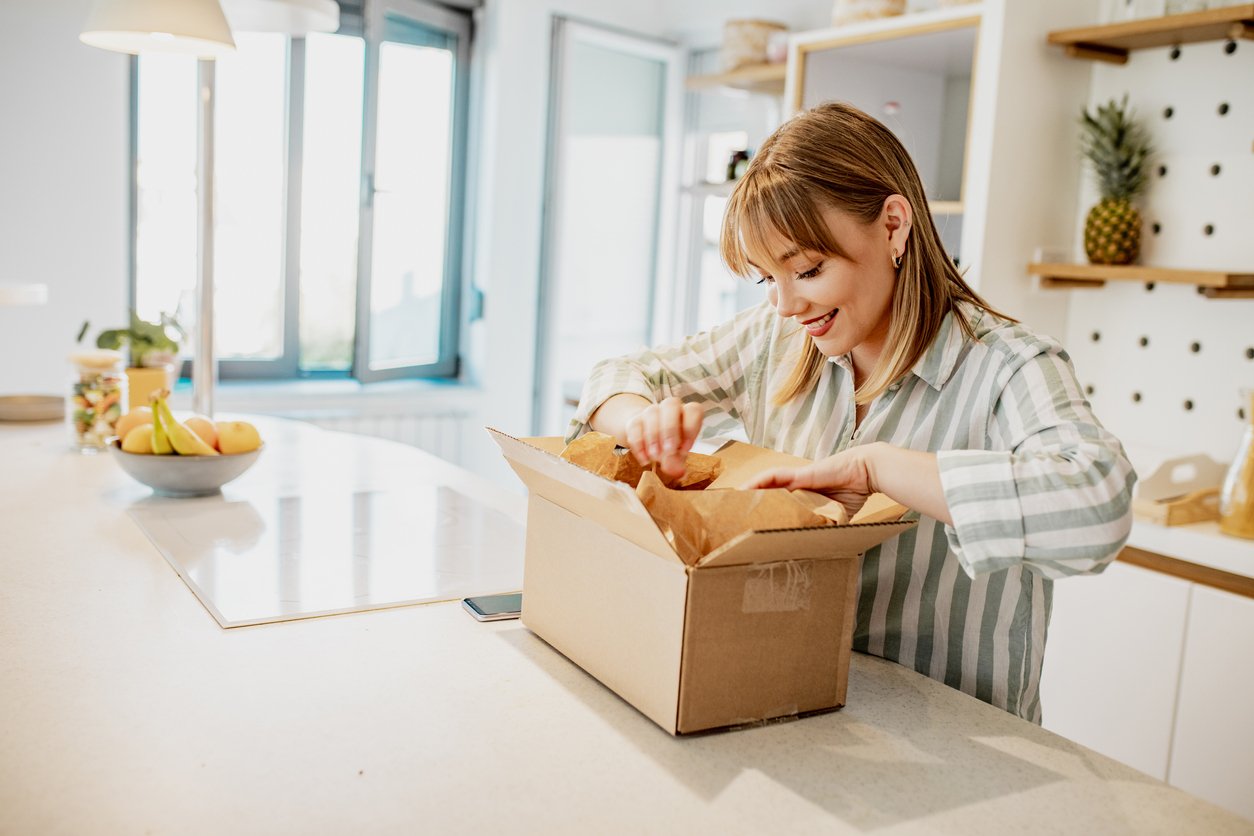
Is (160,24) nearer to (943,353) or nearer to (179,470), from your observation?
(179,470)

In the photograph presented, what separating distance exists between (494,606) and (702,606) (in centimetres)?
43

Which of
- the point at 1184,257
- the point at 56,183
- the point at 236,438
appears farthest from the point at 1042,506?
the point at 56,183

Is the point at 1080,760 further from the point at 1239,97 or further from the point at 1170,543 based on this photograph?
the point at 1239,97

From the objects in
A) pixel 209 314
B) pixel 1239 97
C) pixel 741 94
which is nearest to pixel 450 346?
pixel 741 94

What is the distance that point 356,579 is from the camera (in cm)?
134

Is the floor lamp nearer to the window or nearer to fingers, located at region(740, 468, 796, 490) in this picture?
fingers, located at region(740, 468, 796, 490)

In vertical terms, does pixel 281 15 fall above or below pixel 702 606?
above

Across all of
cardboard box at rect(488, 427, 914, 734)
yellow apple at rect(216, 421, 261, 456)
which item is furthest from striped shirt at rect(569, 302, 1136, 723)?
yellow apple at rect(216, 421, 261, 456)

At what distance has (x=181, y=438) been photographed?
1.68m

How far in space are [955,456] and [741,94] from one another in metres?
3.02

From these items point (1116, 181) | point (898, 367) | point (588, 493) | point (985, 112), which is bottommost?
point (588, 493)

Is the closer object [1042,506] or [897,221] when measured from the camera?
[1042,506]

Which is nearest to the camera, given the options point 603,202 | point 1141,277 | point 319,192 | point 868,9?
point 1141,277

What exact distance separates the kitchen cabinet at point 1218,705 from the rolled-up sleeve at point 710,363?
1.11 meters
